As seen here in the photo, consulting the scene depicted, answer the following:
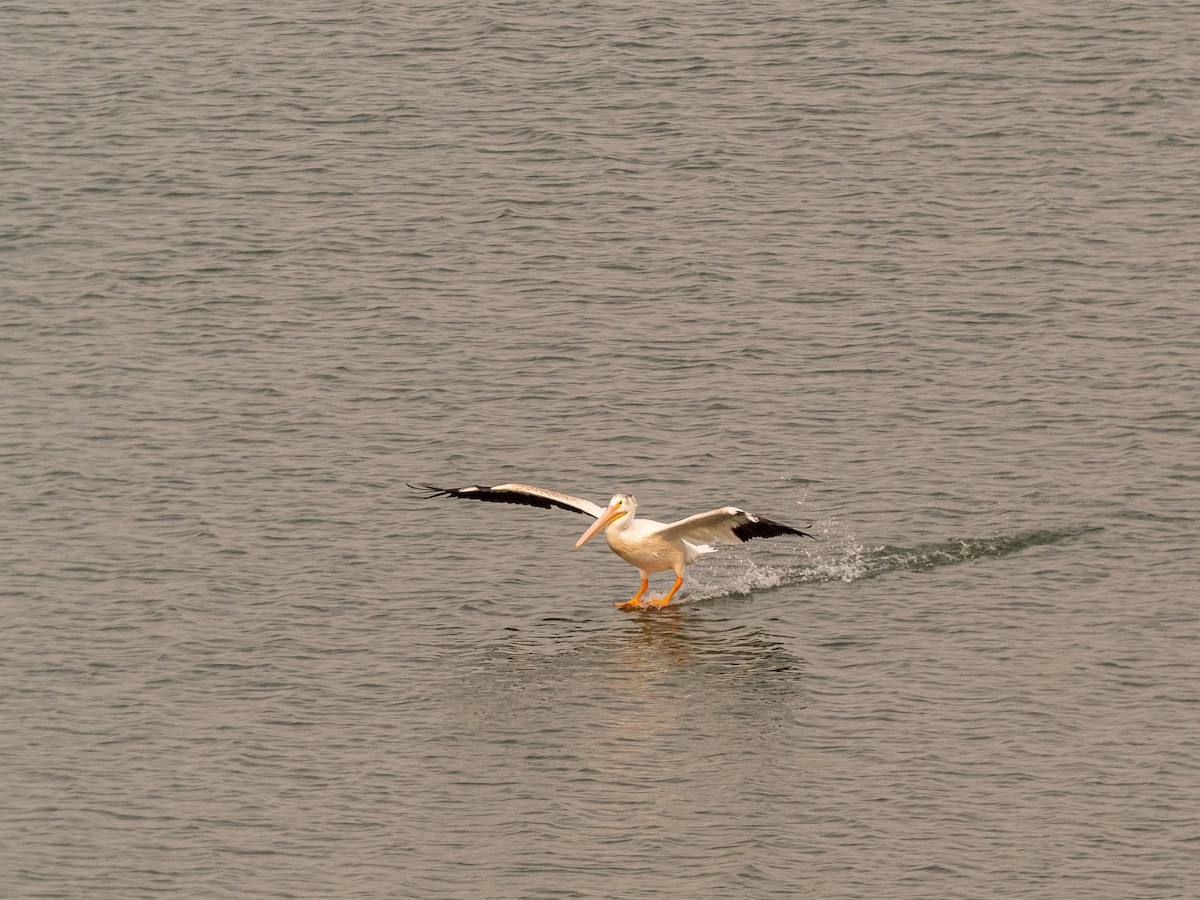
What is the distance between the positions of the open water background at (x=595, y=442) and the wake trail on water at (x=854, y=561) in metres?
0.08

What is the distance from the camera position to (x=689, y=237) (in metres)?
38.5

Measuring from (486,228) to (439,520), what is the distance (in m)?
10.4

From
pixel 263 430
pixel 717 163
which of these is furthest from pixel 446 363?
pixel 717 163

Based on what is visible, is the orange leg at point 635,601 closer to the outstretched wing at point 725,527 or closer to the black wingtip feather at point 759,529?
the outstretched wing at point 725,527

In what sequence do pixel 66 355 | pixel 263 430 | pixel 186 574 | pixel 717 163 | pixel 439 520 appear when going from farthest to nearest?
1. pixel 717 163
2. pixel 66 355
3. pixel 263 430
4. pixel 439 520
5. pixel 186 574

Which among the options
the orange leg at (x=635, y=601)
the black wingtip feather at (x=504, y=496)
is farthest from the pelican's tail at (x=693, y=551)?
the black wingtip feather at (x=504, y=496)

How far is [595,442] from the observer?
31.3 meters

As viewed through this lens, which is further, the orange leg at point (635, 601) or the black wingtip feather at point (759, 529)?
the orange leg at point (635, 601)

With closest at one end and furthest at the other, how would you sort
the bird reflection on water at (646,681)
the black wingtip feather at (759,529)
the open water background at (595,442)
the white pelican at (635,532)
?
1. the open water background at (595,442)
2. the bird reflection on water at (646,681)
3. the black wingtip feather at (759,529)
4. the white pelican at (635,532)

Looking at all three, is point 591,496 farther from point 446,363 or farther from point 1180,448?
point 1180,448

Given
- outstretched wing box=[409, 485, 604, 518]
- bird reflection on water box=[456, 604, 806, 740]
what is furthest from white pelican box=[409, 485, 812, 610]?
bird reflection on water box=[456, 604, 806, 740]

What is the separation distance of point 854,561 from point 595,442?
4.94 m

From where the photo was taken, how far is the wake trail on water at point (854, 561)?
27.6m

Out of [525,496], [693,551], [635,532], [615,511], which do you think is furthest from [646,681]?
[525,496]
